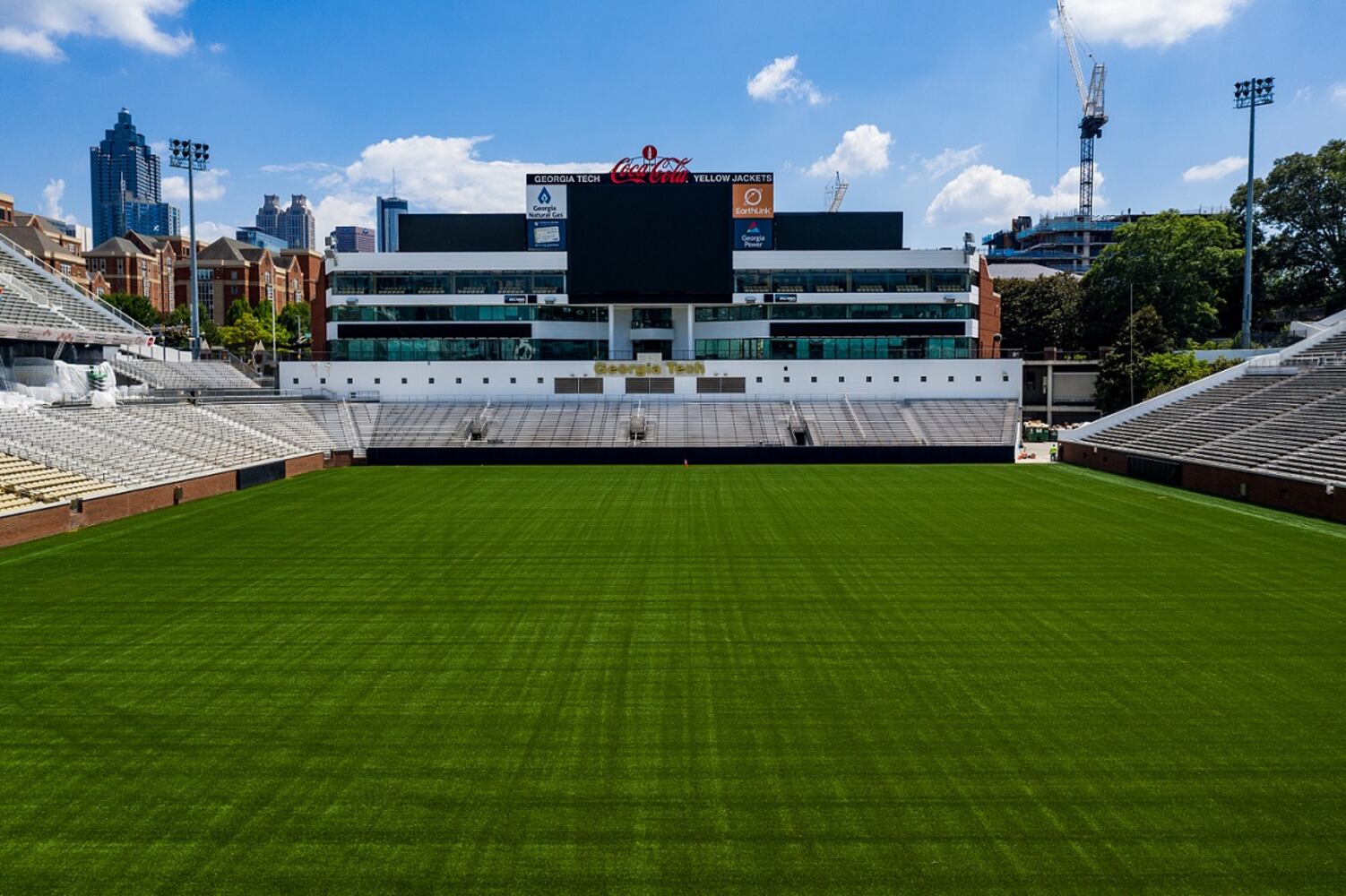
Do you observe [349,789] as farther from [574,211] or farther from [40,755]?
[574,211]

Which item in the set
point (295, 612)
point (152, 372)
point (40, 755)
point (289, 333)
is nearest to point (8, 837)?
point (40, 755)

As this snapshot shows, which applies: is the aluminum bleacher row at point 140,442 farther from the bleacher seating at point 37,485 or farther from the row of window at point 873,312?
the row of window at point 873,312

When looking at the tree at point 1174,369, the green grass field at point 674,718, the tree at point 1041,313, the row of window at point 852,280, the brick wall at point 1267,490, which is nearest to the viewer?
the green grass field at point 674,718

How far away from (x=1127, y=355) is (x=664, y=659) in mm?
57468

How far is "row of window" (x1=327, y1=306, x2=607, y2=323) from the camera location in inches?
2199

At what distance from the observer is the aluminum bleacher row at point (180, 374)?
159ft

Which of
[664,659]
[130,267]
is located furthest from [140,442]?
[130,267]

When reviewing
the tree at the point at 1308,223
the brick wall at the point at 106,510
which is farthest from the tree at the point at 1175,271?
the brick wall at the point at 106,510

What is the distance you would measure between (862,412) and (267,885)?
48406 millimetres

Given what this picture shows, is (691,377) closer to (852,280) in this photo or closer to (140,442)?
(852,280)

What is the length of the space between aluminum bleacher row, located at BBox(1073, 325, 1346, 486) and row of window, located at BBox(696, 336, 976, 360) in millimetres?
13895

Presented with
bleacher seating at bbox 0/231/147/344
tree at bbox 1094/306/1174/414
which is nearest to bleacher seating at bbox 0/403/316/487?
bleacher seating at bbox 0/231/147/344

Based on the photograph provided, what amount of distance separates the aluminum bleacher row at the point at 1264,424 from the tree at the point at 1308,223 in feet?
91.5

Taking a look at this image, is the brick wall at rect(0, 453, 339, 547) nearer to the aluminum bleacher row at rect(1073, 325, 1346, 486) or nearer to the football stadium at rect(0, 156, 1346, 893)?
the football stadium at rect(0, 156, 1346, 893)
